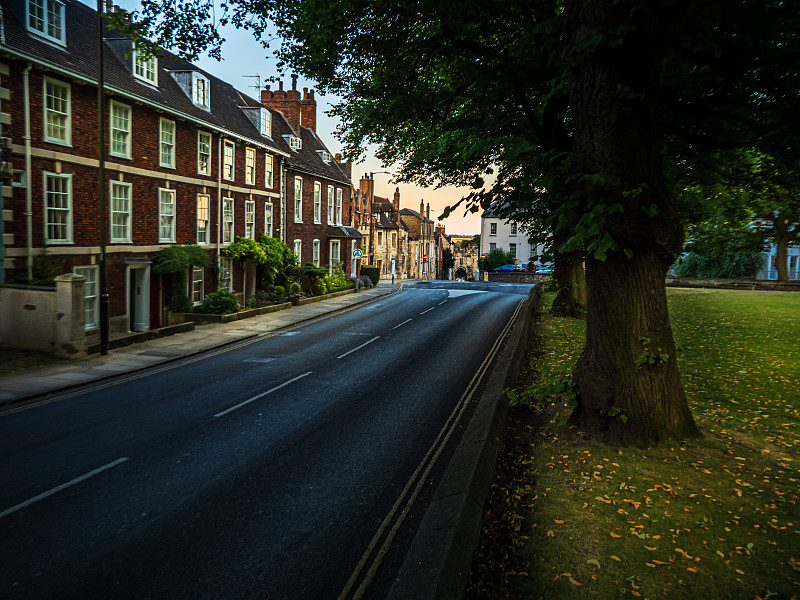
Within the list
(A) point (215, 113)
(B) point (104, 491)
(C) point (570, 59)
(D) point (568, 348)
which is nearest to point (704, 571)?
(C) point (570, 59)

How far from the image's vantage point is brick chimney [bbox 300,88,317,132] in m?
43.9

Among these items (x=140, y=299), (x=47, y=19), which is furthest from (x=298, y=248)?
(x=47, y=19)

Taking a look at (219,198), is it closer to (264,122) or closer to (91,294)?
(264,122)

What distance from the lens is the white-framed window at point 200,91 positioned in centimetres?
2573

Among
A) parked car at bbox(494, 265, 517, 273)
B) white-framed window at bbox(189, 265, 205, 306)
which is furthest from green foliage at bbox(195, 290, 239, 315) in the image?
parked car at bbox(494, 265, 517, 273)

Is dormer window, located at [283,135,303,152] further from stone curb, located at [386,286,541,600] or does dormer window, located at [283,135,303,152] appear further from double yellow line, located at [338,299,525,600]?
stone curb, located at [386,286,541,600]

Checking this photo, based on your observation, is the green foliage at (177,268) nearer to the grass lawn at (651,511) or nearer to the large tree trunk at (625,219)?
the grass lawn at (651,511)

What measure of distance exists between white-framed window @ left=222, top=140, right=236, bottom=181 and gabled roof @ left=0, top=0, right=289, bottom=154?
79cm

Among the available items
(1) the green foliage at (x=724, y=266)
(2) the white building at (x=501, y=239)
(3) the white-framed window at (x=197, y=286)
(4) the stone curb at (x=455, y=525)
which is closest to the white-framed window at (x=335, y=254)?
(3) the white-framed window at (x=197, y=286)

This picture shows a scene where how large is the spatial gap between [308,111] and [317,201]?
33.6 feet

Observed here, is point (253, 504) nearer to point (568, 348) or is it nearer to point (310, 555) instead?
point (310, 555)

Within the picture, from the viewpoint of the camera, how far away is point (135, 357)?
1592cm

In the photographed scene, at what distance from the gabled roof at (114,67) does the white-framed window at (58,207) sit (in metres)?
3.53

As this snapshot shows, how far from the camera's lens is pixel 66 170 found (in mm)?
17797
